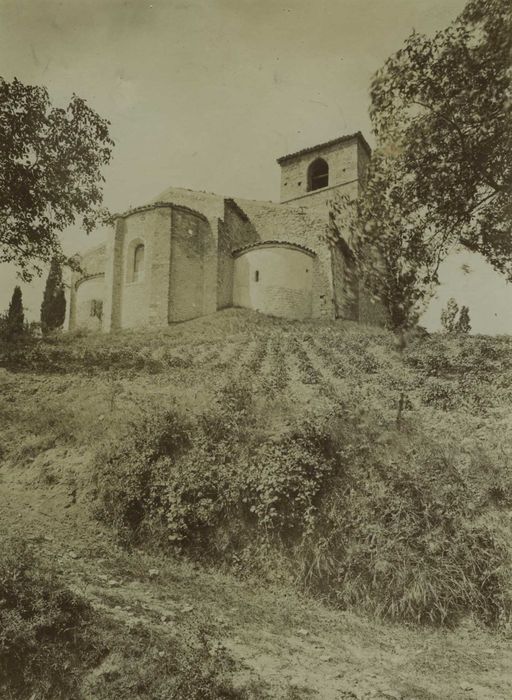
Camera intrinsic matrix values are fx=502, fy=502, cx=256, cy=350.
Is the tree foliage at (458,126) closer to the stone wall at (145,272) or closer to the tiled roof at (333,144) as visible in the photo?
the stone wall at (145,272)

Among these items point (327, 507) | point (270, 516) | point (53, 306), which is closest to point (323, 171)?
point (53, 306)

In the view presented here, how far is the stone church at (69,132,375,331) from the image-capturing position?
2219 cm

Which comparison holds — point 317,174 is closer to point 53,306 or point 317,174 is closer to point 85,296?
point 85,296

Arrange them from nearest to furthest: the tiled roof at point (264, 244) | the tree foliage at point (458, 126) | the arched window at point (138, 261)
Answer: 1. the tree foliage at point (458, 126)
2. the arched window at point (138, 261)
3. the tiled roof at point (264, 244)

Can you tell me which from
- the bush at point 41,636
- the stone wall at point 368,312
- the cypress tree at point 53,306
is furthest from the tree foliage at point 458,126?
the cypress tree at point 53,306

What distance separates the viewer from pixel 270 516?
252 inches

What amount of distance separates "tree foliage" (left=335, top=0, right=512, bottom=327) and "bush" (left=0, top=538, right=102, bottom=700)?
245 inches

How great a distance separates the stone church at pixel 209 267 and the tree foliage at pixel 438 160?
540 inches

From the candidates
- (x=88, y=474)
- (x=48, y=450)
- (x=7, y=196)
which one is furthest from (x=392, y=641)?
(x=7, y=196)

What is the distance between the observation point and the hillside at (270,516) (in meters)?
4.65

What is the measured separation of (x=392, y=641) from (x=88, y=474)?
4.59m

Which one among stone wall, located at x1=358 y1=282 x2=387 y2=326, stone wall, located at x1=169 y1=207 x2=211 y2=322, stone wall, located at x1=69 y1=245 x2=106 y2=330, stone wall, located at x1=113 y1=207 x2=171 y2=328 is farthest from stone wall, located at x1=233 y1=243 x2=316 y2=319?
stone wall, located at x1=69 y1=245 x2=106 y2=330

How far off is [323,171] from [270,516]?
3139cm

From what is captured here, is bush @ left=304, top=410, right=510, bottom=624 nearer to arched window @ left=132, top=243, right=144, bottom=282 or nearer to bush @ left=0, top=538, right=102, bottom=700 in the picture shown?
bush @ left=0, top=538, right=102, bottom=700
